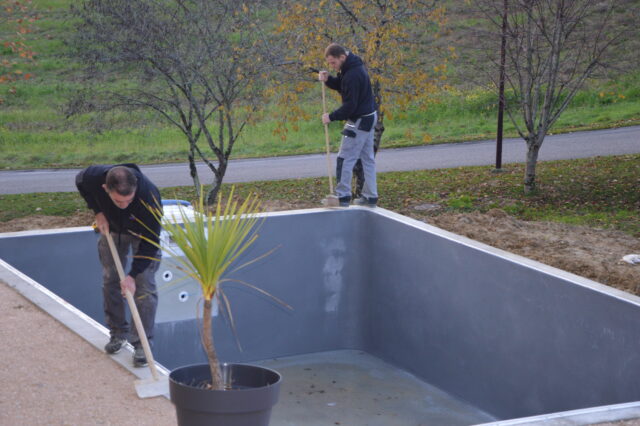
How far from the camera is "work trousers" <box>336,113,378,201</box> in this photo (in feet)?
28.7

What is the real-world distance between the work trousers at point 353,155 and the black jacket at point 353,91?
14 cm

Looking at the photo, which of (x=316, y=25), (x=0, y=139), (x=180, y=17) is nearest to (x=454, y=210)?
(x=316, y=25)

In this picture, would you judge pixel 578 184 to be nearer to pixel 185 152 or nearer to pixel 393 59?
pixel 393 59

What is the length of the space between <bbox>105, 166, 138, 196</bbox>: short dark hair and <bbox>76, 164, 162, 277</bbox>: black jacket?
0.29 metres

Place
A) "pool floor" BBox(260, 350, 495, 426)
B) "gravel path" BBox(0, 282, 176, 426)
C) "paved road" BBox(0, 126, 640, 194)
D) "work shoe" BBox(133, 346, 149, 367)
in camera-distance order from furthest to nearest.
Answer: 1. "paved road" BBox(0, 126, 640, 194)
2. "pool floor" BBox(260, 350, 495, 426)
3. "work shoe" BBox(133, 346, 149, 367)
4. "gravel path" BBox(0, 282, 176, 426)

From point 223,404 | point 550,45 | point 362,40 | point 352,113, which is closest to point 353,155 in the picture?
point 352,113

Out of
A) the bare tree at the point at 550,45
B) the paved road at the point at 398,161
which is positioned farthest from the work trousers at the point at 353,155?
the paved road at the point at 398,161

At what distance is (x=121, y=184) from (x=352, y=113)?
4.00 m

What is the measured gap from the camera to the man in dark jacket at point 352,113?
845 centimetres

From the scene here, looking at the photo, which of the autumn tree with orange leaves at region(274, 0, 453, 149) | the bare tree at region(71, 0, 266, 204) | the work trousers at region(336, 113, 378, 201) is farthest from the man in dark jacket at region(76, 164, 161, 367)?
the autumn tree with orange leaves at region(274, 0, 453, 149)

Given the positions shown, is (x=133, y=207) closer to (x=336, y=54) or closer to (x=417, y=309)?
(x=336, y=54)

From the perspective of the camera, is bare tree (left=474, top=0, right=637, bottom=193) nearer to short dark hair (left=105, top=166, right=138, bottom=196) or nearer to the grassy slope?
the grassy slope

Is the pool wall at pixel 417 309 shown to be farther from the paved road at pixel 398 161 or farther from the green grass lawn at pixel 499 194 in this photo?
the paved road at pixel 398 161

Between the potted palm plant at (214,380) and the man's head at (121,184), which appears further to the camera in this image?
the man's head at (121,184)
